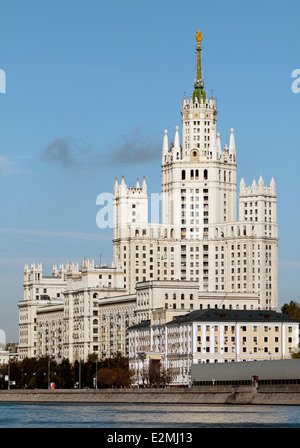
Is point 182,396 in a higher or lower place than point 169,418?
lower

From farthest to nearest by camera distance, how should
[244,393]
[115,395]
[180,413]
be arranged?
1. [115,395]
2. [244,393]
3. [180,413]

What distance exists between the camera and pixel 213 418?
11444 cm

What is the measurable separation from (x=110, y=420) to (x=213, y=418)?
345 inches

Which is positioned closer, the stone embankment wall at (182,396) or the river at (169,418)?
the river at (169,418)

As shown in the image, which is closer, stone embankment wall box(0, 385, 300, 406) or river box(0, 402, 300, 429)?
river box(0, 402, 300, 429)

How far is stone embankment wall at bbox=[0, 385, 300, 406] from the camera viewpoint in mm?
140375

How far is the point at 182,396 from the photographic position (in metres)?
158

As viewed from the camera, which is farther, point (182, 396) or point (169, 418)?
point (182, 396)

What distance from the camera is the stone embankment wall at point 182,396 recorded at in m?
140
